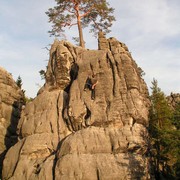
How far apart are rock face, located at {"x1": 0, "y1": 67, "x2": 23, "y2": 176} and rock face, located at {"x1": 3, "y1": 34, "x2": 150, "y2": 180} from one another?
632cm

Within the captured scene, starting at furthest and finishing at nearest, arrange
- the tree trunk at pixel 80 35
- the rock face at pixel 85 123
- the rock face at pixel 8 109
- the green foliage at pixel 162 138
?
the tree trunk at pixel 80 35 → the rock face at pixel 8 109 → the green foliage at pixel 162 138 → the rock face at pixel 85 123

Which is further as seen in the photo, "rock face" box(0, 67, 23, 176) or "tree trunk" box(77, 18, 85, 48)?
"tree trunk" box(77, 18, 85, 48)

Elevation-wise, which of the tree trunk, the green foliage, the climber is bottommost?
the green foliage

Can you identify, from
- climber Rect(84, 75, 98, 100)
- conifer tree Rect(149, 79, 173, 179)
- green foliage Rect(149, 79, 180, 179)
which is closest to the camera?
green foliage Rect(149, 79, 180, 179)

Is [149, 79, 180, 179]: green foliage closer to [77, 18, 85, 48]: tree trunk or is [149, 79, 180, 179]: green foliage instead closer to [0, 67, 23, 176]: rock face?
[77, 18, 85, 48]: tree trunk

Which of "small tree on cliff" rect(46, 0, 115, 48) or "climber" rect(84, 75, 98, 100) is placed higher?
"small tree on cliff" rect(46, 0, 115, 48)

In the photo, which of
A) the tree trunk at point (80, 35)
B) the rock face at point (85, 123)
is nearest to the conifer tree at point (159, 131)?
the rock face at point (85, 123)

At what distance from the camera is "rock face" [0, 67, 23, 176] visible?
36031mm

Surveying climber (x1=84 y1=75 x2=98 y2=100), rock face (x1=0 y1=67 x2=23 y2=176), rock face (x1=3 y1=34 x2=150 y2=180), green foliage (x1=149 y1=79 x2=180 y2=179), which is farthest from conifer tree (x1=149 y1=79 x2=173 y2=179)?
rock face (x1=0 y1=67 x2=23 y2=176)

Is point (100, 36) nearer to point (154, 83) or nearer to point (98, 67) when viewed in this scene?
point (98, 67)

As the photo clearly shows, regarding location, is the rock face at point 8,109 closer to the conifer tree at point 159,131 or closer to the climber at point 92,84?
the climber at point 92,84

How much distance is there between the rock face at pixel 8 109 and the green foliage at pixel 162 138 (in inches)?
632

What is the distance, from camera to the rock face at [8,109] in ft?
118

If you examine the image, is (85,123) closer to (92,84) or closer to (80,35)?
(92,84)
